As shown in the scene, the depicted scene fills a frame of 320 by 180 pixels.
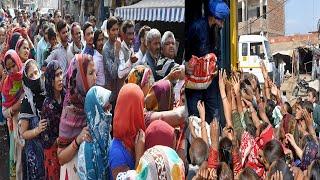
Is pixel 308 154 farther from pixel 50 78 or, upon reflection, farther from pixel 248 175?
pixel 50 78

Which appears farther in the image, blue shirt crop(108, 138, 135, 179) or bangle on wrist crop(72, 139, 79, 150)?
bangle on wrist crop(72, 139, 79, 150)

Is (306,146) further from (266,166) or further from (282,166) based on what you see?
(282,166)

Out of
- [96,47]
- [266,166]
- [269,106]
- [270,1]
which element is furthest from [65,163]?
[270,1]

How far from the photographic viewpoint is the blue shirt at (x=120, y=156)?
3.64 meters

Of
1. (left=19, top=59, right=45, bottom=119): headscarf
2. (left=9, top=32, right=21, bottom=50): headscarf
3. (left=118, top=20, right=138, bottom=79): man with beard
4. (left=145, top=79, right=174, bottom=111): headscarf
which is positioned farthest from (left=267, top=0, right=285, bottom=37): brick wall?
(left=145, top=79, right=174, bottom=111): headscarf

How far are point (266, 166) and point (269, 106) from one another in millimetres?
1674

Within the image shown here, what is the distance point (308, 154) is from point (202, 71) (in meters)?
1.35

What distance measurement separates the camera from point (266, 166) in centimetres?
375

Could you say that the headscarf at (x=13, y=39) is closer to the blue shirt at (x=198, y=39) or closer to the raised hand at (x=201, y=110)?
the blue shirt at (x=198, y=39)

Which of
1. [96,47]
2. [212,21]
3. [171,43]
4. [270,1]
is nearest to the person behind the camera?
[212,21]

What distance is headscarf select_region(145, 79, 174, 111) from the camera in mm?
4324

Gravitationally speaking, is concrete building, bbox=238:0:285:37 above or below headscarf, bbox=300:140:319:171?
above

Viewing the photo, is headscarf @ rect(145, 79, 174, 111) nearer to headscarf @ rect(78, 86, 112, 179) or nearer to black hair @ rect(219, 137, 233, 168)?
headscarf @ rect(78, 86, 112, 179)

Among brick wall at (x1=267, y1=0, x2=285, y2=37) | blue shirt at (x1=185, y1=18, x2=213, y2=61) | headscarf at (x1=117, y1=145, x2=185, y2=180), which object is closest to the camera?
headscarf at (x1=117, y1=145, x2=185, y2=180)
